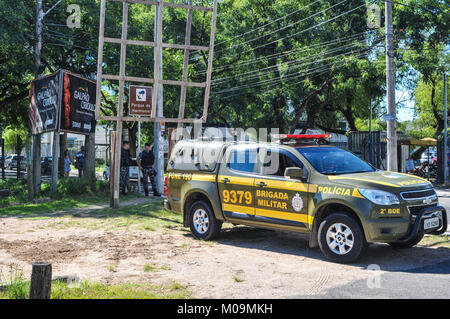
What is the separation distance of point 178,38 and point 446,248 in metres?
23.9

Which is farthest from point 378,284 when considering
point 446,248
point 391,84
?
point 391,84

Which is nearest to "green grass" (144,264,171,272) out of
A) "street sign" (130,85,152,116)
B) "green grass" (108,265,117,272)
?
"green grass" (108,265,117,272)

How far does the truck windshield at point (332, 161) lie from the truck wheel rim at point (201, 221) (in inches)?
86.9

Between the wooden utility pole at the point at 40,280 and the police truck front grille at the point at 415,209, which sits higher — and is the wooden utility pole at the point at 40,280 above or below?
below

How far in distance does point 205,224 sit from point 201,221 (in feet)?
0.38

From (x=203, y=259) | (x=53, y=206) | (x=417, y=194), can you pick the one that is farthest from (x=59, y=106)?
(x=417, y=194)

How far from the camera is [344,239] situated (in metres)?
7.12

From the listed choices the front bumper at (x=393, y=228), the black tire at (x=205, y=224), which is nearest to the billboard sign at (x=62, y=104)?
the black tire at (x=205, y=224)

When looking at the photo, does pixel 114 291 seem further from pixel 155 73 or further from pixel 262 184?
pixel 155 73

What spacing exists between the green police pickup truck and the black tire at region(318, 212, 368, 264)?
1 centimetres

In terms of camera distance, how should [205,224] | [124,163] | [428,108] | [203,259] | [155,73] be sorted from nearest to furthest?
[203,259], [205,224], [155,73], [124,163], [428,108]

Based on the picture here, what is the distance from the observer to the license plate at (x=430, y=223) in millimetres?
7059

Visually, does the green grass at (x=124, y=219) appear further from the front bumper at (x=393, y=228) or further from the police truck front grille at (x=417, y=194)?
the police truck front grille at (x=417, y=194)
